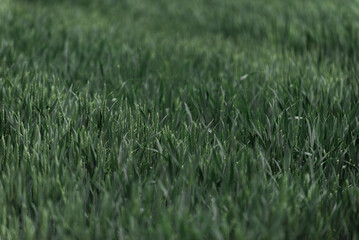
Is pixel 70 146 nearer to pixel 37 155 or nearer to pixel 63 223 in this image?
pixel 37 155

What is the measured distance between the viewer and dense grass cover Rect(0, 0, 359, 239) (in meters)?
1.64

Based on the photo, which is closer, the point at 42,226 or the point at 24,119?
the point at 42,226

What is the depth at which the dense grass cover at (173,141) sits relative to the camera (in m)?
1.64

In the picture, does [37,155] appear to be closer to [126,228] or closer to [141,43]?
[126,228]

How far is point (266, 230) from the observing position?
1514 mm

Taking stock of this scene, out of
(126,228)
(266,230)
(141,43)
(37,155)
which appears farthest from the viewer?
(141,43)

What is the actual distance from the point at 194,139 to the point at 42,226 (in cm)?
83

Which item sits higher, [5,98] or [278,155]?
[5,98]

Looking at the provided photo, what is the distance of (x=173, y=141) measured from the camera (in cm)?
A: 211

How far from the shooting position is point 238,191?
1.77m

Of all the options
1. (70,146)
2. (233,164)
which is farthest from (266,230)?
(70,146)

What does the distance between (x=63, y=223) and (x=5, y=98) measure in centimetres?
119

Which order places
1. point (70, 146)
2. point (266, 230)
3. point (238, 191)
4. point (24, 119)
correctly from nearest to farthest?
point (266, 230), point (238, 191), point (70, 146), point (24, 119)

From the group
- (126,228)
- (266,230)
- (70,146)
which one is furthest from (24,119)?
(266,230)
